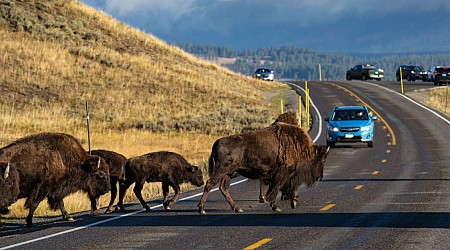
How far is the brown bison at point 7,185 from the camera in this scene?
47.8ft

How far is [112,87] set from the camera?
71.8m

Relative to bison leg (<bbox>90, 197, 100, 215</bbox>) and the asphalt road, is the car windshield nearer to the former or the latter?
the asphalt road

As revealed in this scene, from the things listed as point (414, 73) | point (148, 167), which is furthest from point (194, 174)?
point (414, 73)

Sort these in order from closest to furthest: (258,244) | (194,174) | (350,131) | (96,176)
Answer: (258,244) → (96,176) → (194,174) → (350,131)

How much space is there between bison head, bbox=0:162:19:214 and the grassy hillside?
78.0 feet

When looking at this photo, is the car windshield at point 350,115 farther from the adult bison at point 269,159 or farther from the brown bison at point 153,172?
the adult bison at point 269,159

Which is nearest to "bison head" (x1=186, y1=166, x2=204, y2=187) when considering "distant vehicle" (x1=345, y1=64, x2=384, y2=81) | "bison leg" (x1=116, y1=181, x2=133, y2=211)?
"bison leg" (x1=116, y1=181, x2=133, y2=211)

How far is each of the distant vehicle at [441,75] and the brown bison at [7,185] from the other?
72962 millimetres

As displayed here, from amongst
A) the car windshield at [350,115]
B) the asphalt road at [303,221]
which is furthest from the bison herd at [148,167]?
the car windshield at [350,115]

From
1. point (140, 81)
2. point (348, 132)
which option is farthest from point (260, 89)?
point (348, 132)

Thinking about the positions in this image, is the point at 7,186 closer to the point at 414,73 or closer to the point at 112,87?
the point at 112,87

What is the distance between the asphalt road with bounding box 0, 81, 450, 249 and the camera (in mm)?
13805

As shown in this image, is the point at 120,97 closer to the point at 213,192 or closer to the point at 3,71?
the point at 3,71

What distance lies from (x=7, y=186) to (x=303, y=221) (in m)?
4.98
